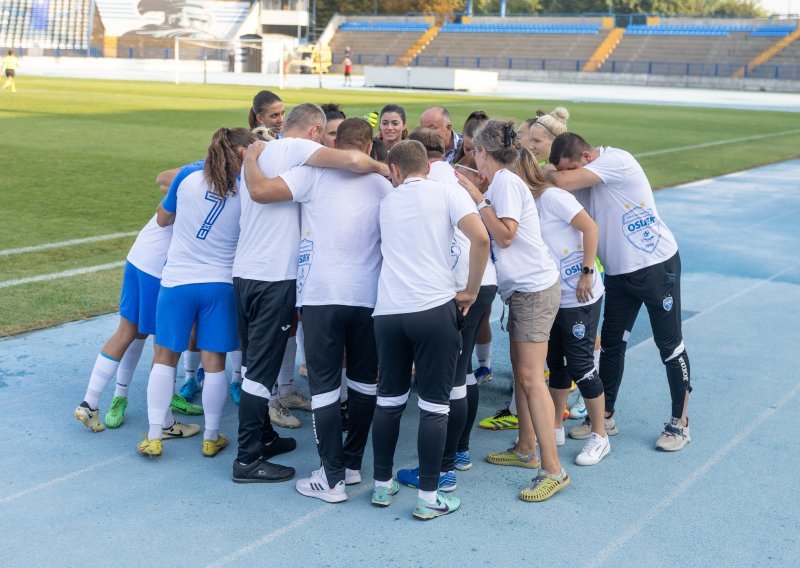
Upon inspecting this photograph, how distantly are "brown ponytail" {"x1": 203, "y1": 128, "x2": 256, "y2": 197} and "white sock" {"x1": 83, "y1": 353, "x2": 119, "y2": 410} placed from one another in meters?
1.42

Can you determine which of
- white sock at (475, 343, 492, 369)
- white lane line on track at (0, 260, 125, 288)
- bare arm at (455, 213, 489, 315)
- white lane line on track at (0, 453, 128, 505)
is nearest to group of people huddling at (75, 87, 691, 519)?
bare arm at (455, 213, 489, 315)

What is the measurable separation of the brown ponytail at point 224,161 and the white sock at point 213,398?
1079 mm

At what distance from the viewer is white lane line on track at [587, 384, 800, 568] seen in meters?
4.59

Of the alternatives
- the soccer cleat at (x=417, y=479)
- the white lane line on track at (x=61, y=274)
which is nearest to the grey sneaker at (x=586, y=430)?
the soccer cleat at (x=417, y=479)

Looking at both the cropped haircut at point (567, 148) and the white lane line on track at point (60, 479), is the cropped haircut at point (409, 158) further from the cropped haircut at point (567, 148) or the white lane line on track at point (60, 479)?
the white lane line on track at point (60, 479)

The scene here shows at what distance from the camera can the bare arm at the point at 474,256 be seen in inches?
186

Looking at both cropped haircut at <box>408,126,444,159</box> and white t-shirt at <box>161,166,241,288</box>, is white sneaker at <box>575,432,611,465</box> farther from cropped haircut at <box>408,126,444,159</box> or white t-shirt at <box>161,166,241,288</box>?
white t-shirt at <box>161,166,241,288</box>

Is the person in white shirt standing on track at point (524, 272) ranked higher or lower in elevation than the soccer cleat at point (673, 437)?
higher

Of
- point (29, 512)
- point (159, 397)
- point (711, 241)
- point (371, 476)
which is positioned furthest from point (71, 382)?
point (711, 241)

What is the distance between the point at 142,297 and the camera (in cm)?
589

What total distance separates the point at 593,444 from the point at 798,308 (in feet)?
15.8

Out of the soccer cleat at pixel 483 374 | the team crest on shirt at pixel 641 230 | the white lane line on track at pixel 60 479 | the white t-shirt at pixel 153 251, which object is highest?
the team crest on shirt at pixel 641 230

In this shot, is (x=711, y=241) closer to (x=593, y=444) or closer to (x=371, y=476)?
(x=593, y=444)

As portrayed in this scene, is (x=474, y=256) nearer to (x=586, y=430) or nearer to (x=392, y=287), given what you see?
(x=392, y=287)
